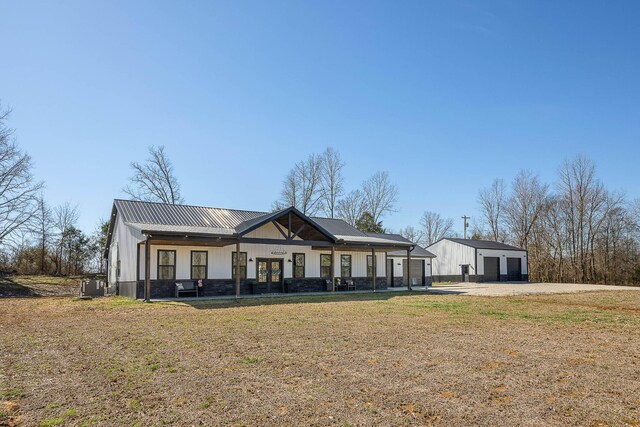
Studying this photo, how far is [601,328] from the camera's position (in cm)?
973

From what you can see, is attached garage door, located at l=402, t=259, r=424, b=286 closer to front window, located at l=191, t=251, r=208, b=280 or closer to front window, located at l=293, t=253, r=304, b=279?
front window, located at l=293, t=253, r=304, b=279

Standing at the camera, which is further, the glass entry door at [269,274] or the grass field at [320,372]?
the glass entry door at [269,274]

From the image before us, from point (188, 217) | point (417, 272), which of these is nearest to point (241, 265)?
point (188, 217)

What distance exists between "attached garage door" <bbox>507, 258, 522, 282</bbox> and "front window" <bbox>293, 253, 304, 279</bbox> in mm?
22819

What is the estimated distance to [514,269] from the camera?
124 feet

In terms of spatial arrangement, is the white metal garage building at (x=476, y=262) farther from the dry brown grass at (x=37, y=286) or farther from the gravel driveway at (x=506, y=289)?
the dry brown grass at (x=37, y=286)

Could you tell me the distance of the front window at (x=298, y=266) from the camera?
868 inches

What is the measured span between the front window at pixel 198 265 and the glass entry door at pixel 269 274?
8.71ft

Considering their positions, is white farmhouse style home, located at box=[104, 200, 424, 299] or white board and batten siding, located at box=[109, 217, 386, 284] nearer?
white farmhouse style home, located at box=[104, 200, 424, 299]

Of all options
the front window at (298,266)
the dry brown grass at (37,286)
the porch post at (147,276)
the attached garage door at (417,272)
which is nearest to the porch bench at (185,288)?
the porch post at (147,276)

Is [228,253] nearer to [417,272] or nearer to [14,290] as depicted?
[14,290]

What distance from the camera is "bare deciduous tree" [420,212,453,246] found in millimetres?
58406

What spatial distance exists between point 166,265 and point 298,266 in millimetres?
6572

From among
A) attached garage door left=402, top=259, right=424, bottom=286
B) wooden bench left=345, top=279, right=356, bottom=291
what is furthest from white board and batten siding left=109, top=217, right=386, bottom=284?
attached garage door left=402, top=259, right=424, bottom=286
